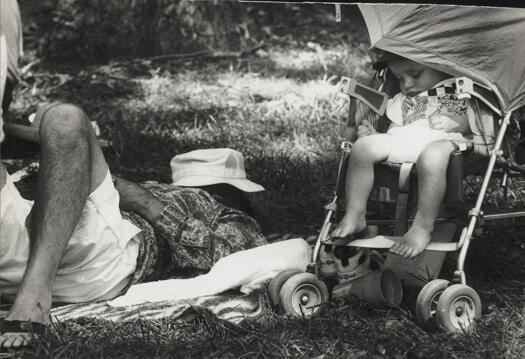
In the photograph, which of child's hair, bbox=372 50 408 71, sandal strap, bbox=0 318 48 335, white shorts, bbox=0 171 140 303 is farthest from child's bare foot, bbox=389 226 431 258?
sandal strap, bbox=0 318 48 335

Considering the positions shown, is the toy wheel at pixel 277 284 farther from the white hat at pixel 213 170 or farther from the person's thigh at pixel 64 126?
the person's thigh at pixel 64 126

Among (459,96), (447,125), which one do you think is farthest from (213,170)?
(459,96)

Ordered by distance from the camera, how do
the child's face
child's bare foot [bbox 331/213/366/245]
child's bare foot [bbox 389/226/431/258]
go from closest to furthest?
child's bare foot [bbox 389/226/431/258] → child's bare foot [bbox 331/213/366/245] → the child's face

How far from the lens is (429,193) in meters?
3.41

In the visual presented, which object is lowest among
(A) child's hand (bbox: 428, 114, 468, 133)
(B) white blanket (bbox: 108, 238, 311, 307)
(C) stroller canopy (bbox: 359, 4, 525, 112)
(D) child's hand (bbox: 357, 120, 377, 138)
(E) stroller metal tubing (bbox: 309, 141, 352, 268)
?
(B) white blanket (bbox: 108, 238, 311, 307)

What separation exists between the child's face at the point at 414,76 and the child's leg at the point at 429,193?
1.86ft

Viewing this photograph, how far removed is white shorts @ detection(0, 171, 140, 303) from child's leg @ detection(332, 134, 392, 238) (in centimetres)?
85

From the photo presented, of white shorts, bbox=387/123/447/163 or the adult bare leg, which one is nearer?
the adult bare leg

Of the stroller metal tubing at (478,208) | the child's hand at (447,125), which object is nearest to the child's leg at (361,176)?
the child's hand at (447,125)

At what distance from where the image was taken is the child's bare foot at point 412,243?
3.35 meters

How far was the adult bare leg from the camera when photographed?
3.13m

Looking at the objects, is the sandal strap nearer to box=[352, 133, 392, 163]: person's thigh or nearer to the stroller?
the stroller

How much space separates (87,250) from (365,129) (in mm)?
1340

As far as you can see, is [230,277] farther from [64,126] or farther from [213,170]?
[64,126]
